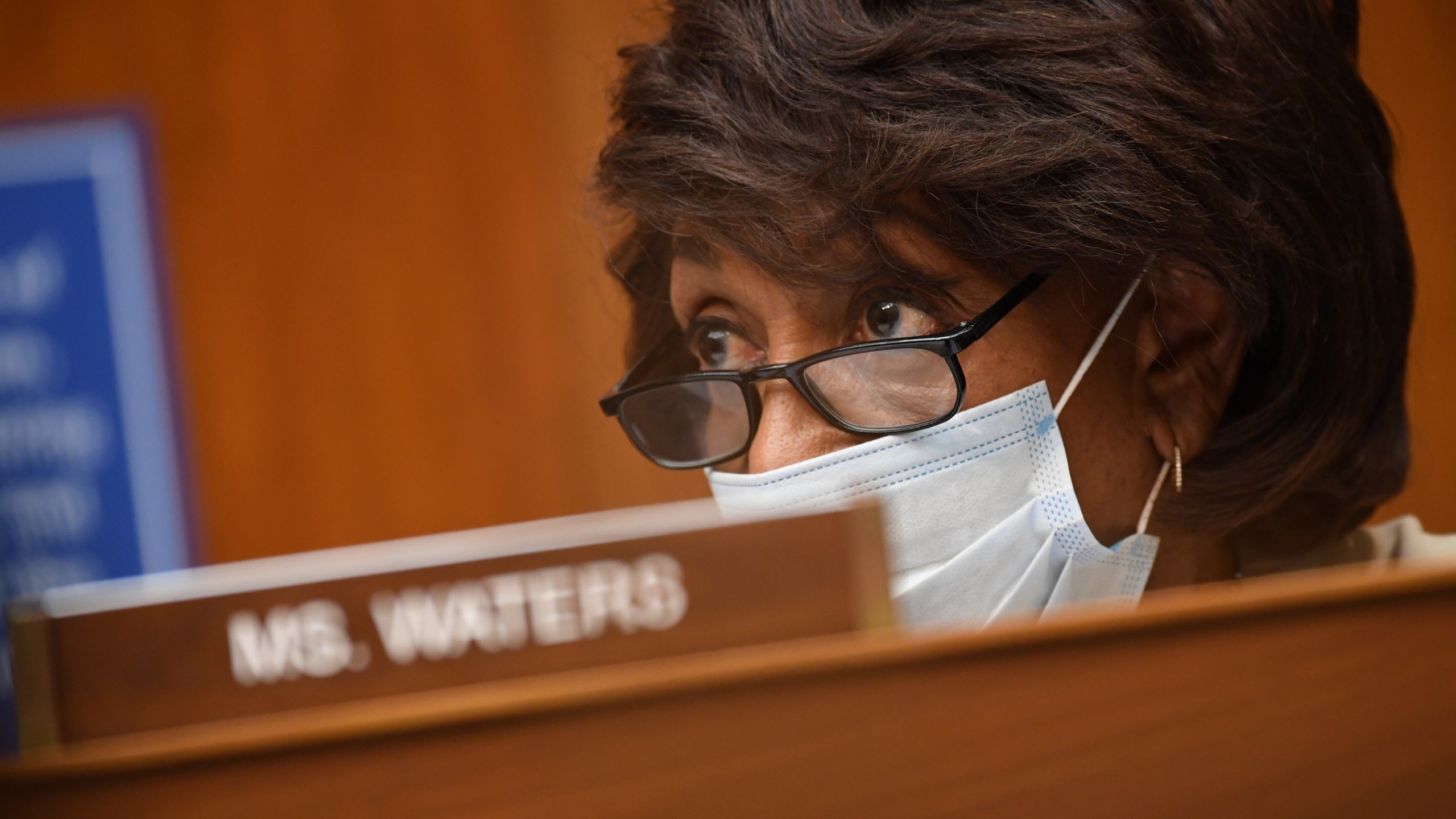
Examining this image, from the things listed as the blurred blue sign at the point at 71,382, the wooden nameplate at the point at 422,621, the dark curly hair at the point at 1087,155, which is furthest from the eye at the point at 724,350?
the blurred blue sign at the point at 71,382

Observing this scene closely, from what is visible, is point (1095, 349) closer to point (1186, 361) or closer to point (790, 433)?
point (1186, 361)

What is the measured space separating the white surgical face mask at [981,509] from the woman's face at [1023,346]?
0.07ft

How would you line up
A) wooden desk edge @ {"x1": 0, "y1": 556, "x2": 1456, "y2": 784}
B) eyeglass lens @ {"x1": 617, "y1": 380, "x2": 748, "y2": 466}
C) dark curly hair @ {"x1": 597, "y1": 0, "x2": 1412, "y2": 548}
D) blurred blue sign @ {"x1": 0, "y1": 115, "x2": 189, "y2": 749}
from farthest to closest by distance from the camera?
blurred blue sign @ {"x1": 0, "y1": 115, "x2": 189, "y2": 749} → eyeglass lens @ {"x1": 617, "y1": 380, "x2": 748, "y2": 466} → dark curly hair @ {"x1": 597, "y1": 0, "x2": 1412, "y2": 548} → wooden desk edge @ {"x1": 0, "y1": 556, "x2": 1456, "y2": 784}

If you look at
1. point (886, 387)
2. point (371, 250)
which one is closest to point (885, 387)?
point (886, 387)

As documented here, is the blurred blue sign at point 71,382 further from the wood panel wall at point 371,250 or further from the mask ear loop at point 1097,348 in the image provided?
the mask ear loop at point 1097,348

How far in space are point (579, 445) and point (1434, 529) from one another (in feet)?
4.56

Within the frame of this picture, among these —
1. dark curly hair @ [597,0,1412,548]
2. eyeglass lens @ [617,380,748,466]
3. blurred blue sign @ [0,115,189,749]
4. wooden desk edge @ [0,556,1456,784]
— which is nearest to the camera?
wooden desk edge @ [0,556,1456,784]

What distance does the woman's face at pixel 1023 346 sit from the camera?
792 millimetres

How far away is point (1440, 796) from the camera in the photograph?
37 cm

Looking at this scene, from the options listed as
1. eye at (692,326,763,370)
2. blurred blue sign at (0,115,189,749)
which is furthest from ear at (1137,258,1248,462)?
blurred blue sign at (0,115,189,749)

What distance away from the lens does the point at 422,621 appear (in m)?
0.42

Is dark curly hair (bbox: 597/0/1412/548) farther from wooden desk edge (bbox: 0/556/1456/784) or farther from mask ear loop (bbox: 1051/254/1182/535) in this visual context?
wooden desk edge (bbox: 0/556/1456/784)

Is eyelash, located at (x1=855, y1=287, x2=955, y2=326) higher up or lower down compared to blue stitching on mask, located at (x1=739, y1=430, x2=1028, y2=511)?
higher up

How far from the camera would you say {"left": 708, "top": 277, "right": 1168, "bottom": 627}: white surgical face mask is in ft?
2.58
